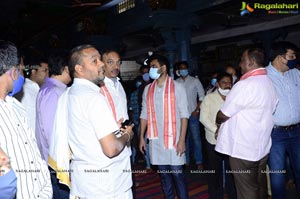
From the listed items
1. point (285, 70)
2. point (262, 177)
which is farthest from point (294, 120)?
point (262, 177)

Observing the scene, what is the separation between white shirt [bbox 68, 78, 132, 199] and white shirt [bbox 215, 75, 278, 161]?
4.19 feet

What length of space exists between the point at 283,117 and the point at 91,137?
2.35 metres

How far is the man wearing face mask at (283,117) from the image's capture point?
134 inches

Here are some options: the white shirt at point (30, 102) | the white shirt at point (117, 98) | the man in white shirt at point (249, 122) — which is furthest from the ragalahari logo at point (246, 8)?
the white shirt at point (30, 102)

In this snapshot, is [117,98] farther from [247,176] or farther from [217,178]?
[217,178]

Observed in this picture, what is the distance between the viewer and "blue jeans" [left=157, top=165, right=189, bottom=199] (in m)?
3.47

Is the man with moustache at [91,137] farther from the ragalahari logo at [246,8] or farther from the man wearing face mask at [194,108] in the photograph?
the ragalahari logo at [246,8]

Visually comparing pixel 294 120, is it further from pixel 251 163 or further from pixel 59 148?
pixel 59 148

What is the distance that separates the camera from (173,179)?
11.6 feet

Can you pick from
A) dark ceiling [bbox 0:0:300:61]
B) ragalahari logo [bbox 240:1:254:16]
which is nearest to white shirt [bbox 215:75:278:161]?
dark ceiling [bbox 0:0:300:61]

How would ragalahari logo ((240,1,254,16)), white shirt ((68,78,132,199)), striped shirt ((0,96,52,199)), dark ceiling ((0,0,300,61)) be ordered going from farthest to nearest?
ragalahari logo ((240,1,254,16))
dark ceiling ((0,0,300,61))
white shirt ((68,78,132,199))
striped shirt ((0,96,52,199))

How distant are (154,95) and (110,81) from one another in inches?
29.1

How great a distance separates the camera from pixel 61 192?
9.55 ft

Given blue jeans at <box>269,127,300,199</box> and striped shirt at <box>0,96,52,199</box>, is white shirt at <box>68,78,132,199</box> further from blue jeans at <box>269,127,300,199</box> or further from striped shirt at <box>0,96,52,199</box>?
blue jeans at <box>269,127,300,199</box>
